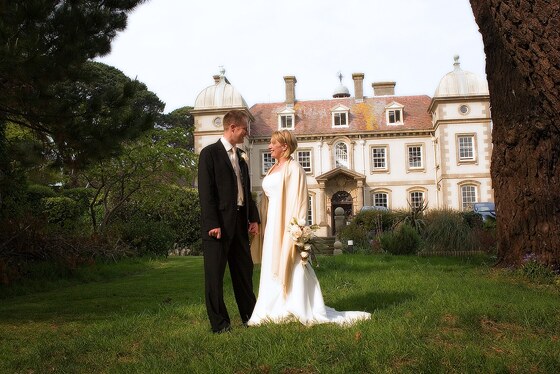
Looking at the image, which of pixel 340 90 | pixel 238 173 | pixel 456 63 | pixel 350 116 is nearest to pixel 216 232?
pixel 238 173

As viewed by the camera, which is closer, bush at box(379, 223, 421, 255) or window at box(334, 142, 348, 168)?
bush at box(379, 223, 421, 255)

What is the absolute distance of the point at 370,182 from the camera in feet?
112

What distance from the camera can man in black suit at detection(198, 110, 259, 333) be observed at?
474 centimetres

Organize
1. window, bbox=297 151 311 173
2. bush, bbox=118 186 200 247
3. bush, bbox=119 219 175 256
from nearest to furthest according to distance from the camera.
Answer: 1. bush, bbox=119 219 175 256
2. bush, bbox=118 186 200 247
3. window, bbox=297 151 311 173

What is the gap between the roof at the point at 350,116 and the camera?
113 feet

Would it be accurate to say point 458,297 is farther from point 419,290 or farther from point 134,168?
point 134,168

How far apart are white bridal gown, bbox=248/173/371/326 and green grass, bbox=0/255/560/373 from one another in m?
0.23

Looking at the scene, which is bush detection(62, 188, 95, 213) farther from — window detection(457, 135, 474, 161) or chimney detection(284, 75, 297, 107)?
window detection(457, 135, 474, 161)

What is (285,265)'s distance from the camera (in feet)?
16.4

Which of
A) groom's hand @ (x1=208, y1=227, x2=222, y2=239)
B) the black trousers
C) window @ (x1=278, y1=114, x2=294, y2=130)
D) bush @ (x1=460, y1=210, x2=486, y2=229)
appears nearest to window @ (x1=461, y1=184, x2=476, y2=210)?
window @ (x1=278, y1=114, x2=294, y2=130)

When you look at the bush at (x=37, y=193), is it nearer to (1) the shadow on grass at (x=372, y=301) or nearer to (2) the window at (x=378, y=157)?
(1) the shadow on grass at (x=372, y=301)

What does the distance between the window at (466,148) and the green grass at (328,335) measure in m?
25.9

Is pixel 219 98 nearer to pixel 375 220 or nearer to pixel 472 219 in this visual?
pixel 375 220

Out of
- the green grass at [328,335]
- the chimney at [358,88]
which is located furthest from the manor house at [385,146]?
the green grass at [328,335]
